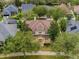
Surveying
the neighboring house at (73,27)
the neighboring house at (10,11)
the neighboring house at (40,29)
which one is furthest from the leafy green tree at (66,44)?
the neighboring house at (10,11)

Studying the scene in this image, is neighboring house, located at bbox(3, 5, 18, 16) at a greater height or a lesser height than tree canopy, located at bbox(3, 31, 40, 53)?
lesser

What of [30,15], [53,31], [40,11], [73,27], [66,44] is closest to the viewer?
[66,44]

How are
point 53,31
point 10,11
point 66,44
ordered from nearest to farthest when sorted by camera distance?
point 66,44, point 53,31, point 10,11

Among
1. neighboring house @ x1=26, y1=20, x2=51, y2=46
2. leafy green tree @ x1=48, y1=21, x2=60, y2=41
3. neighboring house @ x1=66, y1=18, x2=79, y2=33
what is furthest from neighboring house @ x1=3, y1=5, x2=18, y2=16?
leafy green tree @ x1=48, y1=21, x2=60, y2=41

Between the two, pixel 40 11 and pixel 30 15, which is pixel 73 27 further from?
pixel 40 11

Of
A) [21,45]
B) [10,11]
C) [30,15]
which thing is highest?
[21,45]

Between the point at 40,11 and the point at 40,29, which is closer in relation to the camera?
the point at 40,29

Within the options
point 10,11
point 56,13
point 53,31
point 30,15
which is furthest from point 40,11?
point 53,31

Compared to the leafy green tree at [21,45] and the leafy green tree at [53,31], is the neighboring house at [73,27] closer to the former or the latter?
the leafy green tree at [53,31]

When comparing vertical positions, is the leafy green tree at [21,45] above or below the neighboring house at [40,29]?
above

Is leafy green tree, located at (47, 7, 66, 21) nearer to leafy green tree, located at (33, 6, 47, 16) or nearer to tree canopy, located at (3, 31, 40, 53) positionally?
leafy green tree, located at (33, 6, 47, 16)

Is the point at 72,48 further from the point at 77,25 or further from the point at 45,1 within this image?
the point at 45,1
